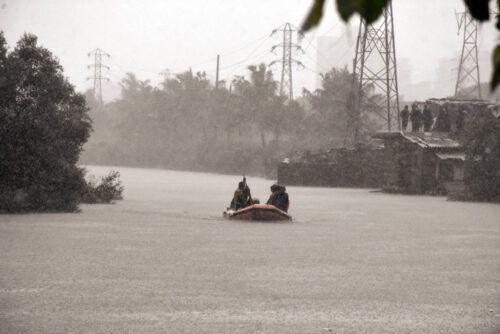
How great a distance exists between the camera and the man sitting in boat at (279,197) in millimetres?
23016

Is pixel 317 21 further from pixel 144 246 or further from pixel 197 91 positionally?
pixel 197 91

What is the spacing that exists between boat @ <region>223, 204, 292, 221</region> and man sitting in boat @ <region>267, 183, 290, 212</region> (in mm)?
405

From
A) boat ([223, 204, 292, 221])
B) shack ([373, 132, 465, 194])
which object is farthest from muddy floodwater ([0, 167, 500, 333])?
shack ([373, 132, 465, 194])

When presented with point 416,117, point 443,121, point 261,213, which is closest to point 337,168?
point 416,117

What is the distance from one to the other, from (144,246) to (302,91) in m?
60.5

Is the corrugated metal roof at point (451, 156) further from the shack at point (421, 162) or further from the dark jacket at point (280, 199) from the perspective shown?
the dark jacket at point (280, 199)

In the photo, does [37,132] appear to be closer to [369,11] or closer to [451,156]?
[451,156]

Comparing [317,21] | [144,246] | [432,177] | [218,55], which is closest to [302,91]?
[218,55]

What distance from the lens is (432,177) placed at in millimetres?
40500

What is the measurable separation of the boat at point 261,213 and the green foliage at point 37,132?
635 cm

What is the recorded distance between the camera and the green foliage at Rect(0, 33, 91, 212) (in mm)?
24922

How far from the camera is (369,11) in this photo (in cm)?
194

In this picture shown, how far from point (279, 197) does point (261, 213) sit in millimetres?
820

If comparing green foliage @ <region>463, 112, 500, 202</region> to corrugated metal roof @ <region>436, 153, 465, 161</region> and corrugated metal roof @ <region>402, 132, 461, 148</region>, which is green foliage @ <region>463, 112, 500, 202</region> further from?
corrugated metal roof @ <region>402, 132, 461, 148</region>
